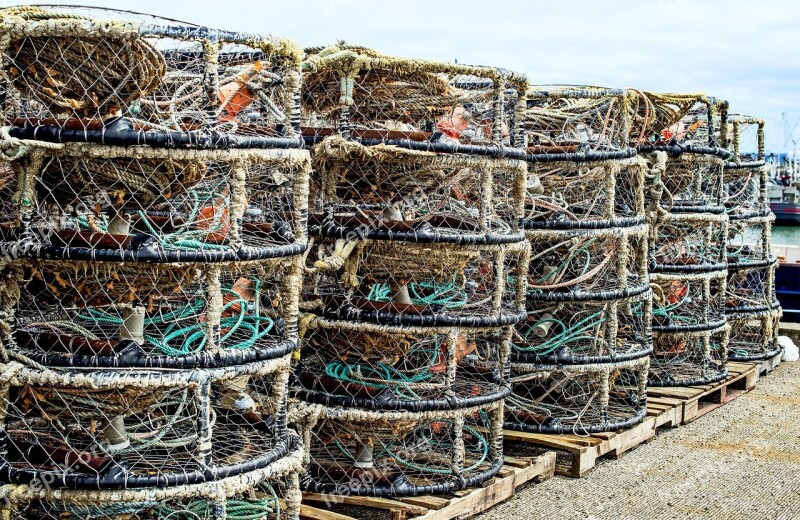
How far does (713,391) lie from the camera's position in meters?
9.74

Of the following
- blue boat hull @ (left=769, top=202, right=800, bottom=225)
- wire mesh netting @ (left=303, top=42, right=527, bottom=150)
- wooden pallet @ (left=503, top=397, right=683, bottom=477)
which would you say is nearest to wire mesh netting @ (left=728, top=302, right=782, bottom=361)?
wooden pallet @ (left=503, top=397, right=683, bottom=477)

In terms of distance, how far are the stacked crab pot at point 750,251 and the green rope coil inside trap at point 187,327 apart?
657cm

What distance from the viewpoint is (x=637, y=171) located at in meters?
8.11

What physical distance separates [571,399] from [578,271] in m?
1.05

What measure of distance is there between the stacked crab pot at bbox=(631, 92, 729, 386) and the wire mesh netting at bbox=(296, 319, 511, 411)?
9.45ft

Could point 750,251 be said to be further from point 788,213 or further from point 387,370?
point 788,213

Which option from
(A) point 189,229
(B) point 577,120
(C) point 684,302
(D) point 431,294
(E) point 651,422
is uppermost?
(B) point 577,120

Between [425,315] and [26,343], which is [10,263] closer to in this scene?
[26,343]

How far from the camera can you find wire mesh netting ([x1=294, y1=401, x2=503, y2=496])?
6207mm

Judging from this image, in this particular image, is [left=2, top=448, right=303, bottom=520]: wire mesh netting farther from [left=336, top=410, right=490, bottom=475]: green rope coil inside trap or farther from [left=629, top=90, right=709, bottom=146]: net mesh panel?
[left=629, top=90, right=709, bottom=146]: net mesh panel

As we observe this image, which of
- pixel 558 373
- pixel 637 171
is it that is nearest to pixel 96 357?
pixel 558 373

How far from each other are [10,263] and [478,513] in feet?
10.9

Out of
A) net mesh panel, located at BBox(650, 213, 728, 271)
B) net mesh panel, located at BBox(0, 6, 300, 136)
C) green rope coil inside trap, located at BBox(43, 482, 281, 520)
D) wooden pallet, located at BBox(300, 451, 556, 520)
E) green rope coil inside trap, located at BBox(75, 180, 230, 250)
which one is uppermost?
net mesh panel, located at BBox(0, 6, 300, 136)

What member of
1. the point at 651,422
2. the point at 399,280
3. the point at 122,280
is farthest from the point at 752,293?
the point at 122,280
